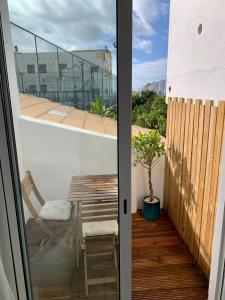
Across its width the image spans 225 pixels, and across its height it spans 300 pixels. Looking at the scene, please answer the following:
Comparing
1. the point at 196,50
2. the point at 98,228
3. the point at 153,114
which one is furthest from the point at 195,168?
the point at 153,114

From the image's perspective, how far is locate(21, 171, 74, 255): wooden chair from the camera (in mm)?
1253

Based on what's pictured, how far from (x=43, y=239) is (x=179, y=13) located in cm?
291

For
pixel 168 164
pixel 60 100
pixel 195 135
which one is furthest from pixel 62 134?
pixel 168 164

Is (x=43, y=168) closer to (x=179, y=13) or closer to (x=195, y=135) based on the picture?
(x=195, y=135)

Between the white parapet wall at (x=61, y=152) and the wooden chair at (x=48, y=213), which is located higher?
the white parapet wall at (x=61, y=152)

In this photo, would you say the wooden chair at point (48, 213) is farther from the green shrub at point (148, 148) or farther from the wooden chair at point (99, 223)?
the green shrub at point (148, 148)

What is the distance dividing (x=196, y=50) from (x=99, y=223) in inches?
81.1

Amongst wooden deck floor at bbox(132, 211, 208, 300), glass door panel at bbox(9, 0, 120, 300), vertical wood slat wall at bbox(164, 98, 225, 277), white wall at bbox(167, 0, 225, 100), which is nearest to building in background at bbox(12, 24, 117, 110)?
glass door panel at bbox(9, 0, 120, 300)

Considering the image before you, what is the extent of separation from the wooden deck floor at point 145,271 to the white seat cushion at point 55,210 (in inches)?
3.6

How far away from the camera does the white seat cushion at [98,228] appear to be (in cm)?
132

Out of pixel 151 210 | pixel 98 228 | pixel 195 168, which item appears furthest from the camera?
pixel 151 210

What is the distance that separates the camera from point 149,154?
9.83 feet

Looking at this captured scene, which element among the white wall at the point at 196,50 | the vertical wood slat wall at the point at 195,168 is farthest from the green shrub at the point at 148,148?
the white wall at the point at 196,50

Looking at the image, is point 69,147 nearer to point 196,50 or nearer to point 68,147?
point 68,147
